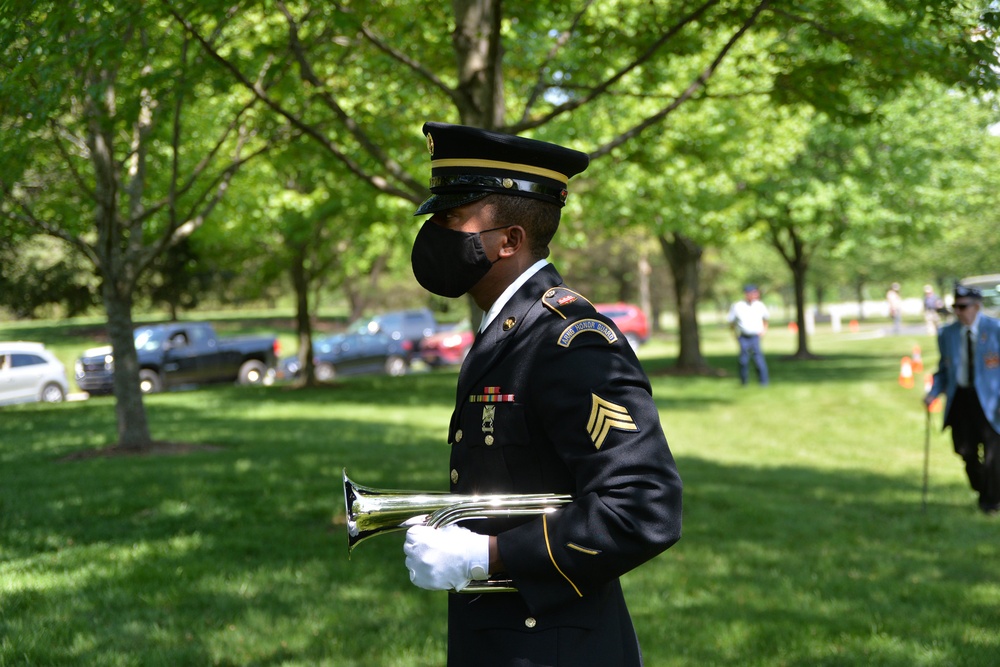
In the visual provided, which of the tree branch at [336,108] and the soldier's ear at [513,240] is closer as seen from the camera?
the soldier's ear at [513,240]

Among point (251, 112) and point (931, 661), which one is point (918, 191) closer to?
point (251, 112)

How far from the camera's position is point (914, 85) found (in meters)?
8.19

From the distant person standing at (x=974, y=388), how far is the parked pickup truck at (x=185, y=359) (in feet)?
67.0

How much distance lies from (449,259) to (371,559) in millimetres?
5155

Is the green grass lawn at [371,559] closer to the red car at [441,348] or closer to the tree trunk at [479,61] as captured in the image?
the tree trunk at [479,61]

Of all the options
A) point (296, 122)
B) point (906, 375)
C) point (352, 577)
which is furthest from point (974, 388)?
point (906, 375)

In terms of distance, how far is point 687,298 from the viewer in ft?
91.1

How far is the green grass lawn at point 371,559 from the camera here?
5383mm

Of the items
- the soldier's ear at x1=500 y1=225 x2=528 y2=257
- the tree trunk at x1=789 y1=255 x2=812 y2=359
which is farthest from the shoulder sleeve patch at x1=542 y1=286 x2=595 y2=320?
the tree trunk at x1=789 y1=255 x2=812 y2=359

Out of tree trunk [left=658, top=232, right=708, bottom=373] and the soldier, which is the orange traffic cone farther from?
the soldier

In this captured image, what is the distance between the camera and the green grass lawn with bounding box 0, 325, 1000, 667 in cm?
538

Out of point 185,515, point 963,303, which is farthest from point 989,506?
point 185,515

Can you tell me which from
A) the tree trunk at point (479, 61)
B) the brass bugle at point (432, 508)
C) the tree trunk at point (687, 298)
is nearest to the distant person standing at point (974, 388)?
the tree trunk at point (479, 61)

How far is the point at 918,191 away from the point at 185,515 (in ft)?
85.3
